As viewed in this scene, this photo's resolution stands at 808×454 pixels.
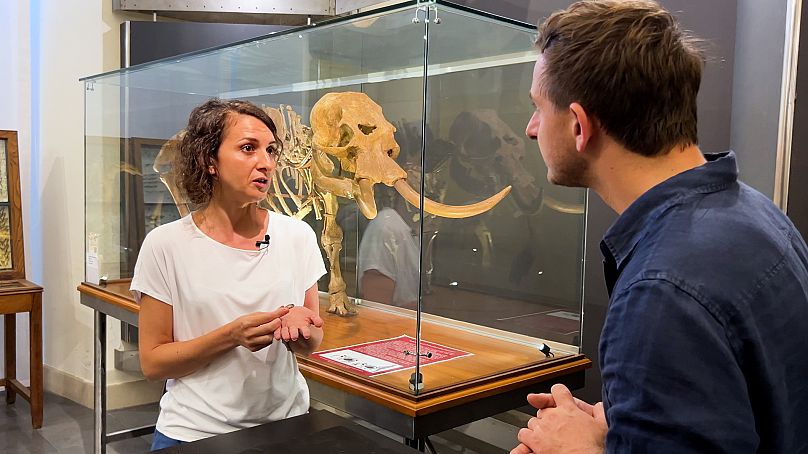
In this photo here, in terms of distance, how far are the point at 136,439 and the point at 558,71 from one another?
4.25m

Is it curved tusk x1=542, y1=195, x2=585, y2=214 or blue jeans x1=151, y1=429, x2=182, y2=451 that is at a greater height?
curved tusk x1=542, y1=195, x2=585, y2=214

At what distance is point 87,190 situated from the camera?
14.2ft

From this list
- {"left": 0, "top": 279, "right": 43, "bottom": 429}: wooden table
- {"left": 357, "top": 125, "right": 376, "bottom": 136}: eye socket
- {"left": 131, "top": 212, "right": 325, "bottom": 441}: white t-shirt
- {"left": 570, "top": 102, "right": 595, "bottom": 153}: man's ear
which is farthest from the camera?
{"left": 0, "top": 279, "right": 43, "bottom": 429}: wooden table

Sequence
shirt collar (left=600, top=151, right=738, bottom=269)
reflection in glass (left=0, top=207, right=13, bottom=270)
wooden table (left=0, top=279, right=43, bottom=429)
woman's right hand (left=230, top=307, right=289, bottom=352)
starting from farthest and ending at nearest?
reflection in glass (left=0, top=207, right=13, bottom=270), wooden table (left=0, top=279, right=43, bottom=429), woman's right hand (left=230, top=307, right=289, bottom=352), shirt collar (left=600, top=151, right=738, bottom=269)

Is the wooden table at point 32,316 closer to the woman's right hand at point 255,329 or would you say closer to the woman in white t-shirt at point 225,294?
the woman in white t-shirt at point 225,294

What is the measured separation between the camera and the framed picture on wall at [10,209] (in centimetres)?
489

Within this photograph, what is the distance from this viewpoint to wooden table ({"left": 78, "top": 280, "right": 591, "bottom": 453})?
200 centimetres

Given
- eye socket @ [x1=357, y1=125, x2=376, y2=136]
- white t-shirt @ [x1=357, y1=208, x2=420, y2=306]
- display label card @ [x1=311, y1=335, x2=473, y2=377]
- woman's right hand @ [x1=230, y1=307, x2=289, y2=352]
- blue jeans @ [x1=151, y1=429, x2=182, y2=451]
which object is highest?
eye socket @ [x1=357, y1=125, x2=376, y2=136]

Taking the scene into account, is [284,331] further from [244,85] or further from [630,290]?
[244,85]

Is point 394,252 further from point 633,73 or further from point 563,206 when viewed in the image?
point 633,73

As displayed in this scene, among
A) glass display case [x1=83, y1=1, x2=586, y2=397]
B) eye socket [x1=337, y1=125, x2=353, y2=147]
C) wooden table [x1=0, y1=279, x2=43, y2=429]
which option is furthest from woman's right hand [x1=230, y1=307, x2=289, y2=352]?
wooden table [x1=0, y1=279, x2=43, y2=429]

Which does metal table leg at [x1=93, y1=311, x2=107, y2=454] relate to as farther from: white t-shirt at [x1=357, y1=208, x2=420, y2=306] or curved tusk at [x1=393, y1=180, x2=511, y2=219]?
curved tusk at [x1=393, y1=180, x2=511, y2=219]

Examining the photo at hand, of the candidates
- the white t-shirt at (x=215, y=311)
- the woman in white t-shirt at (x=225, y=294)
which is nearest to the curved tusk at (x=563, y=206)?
the woman in white t-shirt at (x=225, y=294)

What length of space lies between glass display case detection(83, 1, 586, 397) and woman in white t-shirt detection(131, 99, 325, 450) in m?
0.39
